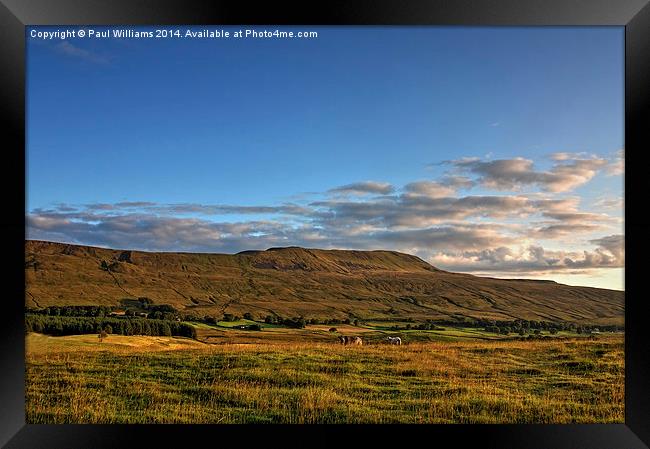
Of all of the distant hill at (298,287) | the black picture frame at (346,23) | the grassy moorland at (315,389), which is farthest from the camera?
the distant hill at (298,287)

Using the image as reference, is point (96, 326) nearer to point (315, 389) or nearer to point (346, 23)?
point (315, 389)

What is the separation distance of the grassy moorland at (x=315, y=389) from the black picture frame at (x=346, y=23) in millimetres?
1396

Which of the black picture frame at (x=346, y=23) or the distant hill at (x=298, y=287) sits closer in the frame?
the black picture frame at (x=346, y=23)

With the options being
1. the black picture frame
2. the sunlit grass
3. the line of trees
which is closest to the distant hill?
the line of trees

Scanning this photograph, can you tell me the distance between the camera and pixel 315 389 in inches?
483

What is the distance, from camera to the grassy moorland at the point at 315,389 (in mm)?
10289

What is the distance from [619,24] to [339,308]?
85.5 meters

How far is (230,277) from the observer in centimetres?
11131

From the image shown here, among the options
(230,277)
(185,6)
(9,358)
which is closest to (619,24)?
(185,6)

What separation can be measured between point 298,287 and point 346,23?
323 feet

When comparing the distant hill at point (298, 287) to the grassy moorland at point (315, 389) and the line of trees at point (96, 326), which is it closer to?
the line of trees at point (96, 326)

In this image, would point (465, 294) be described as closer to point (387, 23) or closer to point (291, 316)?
point (291, 316)

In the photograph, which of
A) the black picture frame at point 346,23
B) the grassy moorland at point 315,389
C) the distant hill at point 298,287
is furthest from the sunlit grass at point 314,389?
the distant hill at point 298,287

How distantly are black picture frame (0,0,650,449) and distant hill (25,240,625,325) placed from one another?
245 ft
